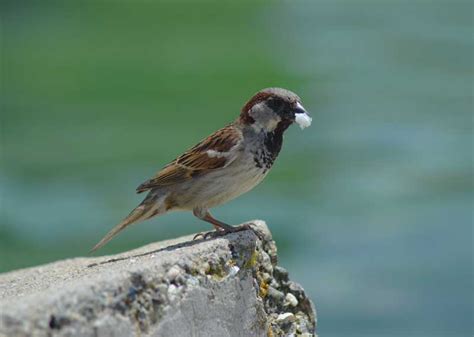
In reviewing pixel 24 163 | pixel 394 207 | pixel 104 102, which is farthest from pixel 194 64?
pixel 394 207

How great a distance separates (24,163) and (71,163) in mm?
679

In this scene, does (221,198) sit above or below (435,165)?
below

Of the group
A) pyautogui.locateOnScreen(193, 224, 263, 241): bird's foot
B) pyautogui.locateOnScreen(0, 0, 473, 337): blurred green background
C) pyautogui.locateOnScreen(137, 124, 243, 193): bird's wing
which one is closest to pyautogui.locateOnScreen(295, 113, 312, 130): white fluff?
pyautogui.locateOnScreen(137, 124, 243, 193): bird's wing

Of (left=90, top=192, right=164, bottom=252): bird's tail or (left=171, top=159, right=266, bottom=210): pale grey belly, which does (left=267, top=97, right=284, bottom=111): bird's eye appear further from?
(left=90, top=192, right=164, bottom=252): bird's tail

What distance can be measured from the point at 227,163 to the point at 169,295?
1.82 metres

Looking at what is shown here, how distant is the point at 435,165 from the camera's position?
54.5ft

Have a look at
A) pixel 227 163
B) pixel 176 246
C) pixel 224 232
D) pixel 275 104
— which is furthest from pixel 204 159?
pixel 176 246

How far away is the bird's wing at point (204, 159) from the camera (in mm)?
6199

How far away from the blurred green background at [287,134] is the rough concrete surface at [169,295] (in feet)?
22.1

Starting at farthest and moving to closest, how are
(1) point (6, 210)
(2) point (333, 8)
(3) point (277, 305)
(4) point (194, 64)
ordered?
(2) point (333, 8)
(4) point (194, 64)
(1) point (6, 210)
(3) point (277, 305)

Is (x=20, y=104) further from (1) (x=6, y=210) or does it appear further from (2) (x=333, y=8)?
(2) (x=333, y=8)

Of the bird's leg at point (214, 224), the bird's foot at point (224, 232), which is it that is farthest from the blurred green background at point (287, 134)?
the bird's foot at point (224, 232)

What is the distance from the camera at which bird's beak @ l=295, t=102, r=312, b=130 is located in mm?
6117

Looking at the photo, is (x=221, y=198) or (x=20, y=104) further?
(x=20, y=104)
